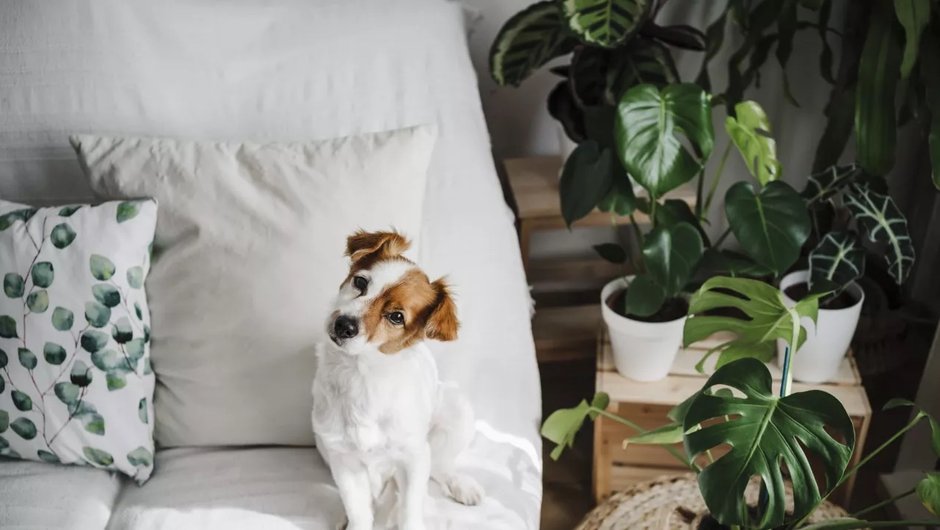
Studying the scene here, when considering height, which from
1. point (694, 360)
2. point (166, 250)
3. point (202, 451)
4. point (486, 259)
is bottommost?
point (694, 360)

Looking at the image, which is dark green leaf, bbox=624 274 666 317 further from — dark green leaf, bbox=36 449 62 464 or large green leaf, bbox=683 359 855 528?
dark green leaf, bbox=36 449 62 464

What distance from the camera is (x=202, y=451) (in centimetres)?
125

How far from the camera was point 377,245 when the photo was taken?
39.2 inches

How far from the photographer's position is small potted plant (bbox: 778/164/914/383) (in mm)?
1438

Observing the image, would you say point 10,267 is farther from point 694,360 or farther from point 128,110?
point 694,360

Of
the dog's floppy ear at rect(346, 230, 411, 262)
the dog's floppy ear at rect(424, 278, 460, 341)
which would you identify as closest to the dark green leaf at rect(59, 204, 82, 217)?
the dog's floppy ear at rect(346, 230, 411, 262)

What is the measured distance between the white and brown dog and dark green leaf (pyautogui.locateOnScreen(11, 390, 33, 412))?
1.33 ft

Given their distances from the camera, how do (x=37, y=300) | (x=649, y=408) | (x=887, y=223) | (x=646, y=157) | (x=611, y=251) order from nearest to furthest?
(x=37, y=300) < (x=646, y=157) < (x=887, y=223) < (x=649, y=408) < (x=611, y=251)

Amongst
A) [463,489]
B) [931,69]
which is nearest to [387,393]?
[463,489]

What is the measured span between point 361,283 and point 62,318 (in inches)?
18.5

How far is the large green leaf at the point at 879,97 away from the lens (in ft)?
4.84

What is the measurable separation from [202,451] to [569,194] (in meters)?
0.74

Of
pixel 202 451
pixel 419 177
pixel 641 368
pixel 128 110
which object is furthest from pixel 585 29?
pixel 202 451

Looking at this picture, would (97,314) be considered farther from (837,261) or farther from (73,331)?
(837,261)
